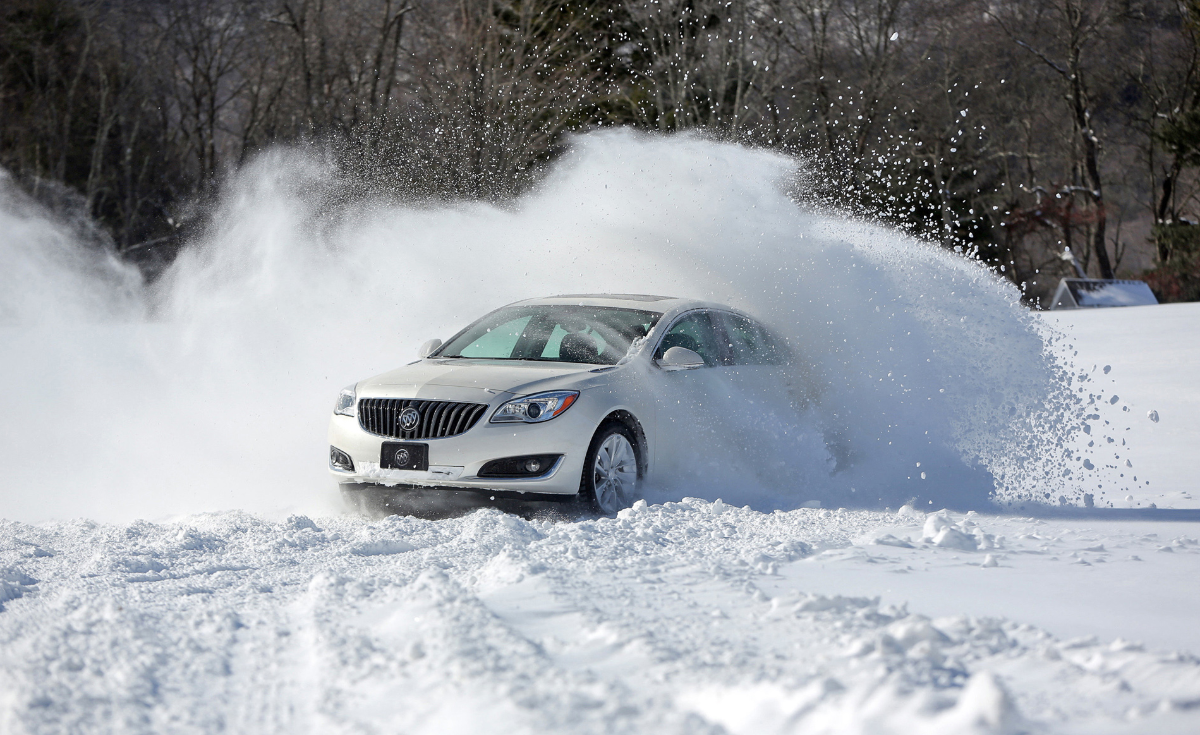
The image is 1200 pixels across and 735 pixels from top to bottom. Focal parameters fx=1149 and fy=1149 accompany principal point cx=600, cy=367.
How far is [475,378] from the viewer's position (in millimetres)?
7043

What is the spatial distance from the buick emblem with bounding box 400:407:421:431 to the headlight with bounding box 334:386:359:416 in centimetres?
47

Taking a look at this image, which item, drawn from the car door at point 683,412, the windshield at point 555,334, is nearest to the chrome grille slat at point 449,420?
the windshield at point 555,334

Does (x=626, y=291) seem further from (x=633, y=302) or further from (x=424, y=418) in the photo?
(x=424, y=418)

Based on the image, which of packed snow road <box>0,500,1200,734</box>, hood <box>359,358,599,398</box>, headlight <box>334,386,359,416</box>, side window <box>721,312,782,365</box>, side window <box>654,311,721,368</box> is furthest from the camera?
side window <box>721,312,782,365</box>

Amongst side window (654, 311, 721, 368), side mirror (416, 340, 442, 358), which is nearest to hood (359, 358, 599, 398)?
side mirror (416, 340, 442, 358)

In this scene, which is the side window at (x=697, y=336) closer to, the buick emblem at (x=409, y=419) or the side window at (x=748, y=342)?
the side window at (x=748, y=342)

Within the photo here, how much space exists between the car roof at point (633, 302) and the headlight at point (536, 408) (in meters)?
1.39

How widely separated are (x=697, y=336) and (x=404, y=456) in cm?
235

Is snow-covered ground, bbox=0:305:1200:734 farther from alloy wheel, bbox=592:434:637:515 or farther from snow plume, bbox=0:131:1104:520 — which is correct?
snow plume, bbox=0:131:1104:520

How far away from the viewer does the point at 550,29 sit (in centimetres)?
3319

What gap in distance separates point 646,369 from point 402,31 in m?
29.3

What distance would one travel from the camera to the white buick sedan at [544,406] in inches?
262

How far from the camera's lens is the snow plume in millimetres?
8070

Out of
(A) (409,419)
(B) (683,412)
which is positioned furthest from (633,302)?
(A) (409,419)
